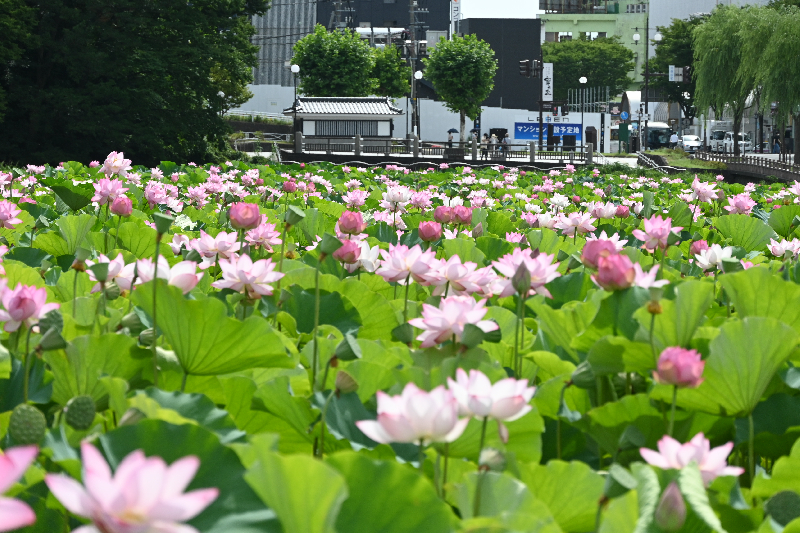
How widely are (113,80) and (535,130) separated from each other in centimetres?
3530

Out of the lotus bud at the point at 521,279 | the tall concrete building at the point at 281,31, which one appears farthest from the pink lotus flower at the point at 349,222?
the tall concrete building at the point at 281,31

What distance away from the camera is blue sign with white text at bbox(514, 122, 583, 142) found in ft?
164

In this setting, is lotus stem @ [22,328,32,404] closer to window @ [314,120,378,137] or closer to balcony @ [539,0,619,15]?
window @ [314,120,378,137]

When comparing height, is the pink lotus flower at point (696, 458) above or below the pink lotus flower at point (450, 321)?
below

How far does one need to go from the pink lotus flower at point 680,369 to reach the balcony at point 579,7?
8997 cm

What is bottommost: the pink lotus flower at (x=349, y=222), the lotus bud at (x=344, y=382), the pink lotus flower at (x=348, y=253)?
the lotus bud at (x=344, y=382)

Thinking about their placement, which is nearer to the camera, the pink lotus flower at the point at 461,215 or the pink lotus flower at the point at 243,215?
the pink lotus flower at the point at 243,215

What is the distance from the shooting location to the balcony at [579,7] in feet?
288

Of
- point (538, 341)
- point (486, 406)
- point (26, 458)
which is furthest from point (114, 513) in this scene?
point (538, 341)

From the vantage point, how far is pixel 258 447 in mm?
613

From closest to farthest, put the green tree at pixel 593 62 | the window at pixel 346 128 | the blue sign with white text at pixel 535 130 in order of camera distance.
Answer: the window at pixel 346 128 < the blue sign with white text at pixel 535 130 < the green tree at pixel 593 62

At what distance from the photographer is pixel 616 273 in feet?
4.24

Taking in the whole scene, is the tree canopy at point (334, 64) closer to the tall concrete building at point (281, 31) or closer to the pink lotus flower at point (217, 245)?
the tall concrete building at point (281, 31)

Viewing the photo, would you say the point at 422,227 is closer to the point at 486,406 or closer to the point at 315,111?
the point at 486,406
